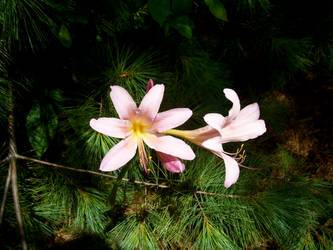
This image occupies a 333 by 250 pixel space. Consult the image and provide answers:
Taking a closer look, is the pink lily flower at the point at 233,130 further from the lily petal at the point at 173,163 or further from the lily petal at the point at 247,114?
the lily petal at the point at 173,163

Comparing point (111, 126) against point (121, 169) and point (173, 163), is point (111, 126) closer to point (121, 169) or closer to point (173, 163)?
point (173, 163)

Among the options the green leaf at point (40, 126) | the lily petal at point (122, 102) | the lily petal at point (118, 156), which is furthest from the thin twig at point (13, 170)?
the lily petal at point (122, 102)

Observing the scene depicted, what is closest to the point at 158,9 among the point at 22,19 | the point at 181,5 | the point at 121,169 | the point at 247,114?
the point at 181,5

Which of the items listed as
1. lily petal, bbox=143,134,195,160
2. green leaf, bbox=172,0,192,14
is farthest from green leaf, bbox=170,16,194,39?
lily petal, bbox=143,134,195,160

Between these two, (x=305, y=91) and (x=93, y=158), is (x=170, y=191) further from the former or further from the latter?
(x=305, y=91)

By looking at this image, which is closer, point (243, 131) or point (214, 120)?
point (214, 120)
